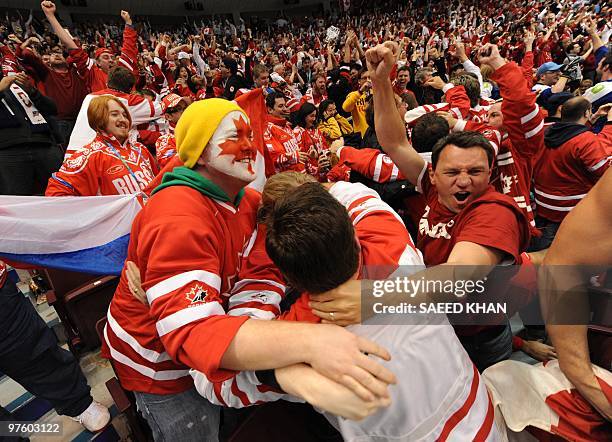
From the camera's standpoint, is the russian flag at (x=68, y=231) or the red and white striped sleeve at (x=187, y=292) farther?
the russian flag at (x=68, y=231)

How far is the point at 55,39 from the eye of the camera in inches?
543

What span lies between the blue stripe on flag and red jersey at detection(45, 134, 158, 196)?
0.66 meters

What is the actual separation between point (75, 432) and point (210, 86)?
8512mm

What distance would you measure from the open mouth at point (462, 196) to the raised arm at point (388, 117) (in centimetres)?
48

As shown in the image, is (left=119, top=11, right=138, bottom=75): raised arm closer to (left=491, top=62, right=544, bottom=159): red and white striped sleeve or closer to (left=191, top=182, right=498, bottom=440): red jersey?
(left=491, top=62, right=544, bottom=159): red and white striped sleeve

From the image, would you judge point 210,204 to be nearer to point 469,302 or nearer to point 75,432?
point 469,302

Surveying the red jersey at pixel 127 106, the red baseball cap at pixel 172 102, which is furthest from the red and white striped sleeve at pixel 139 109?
the red baseball cap at pixel 172 102

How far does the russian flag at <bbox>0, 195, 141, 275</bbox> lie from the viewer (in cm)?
171

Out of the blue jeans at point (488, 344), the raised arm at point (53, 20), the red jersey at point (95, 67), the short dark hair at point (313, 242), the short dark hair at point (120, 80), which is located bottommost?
the blue jeans at point (488, 344)

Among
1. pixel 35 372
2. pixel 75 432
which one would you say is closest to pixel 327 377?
pixel 35 372

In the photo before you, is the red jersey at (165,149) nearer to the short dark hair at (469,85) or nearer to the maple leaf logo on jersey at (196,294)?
the maple leaf logo on jersey at (196,294)

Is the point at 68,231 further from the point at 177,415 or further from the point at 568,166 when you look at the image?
the point at 568,166

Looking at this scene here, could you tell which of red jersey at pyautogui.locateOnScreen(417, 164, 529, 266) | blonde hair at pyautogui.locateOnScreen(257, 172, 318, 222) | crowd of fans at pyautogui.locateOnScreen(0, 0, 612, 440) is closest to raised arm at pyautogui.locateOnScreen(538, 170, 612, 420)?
crowd of fans at pyautogui.locateOnScreen(0, 0, 612, 440)

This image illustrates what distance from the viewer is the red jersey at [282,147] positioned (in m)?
3.72
